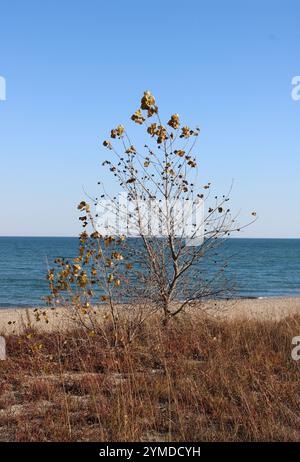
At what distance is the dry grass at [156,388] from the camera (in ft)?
17.9

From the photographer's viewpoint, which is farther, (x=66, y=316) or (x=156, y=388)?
(x=66, y=316)

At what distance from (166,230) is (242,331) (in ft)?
8.01

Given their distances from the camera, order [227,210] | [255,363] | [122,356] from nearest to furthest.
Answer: [255,363], [122,356], [227,210]

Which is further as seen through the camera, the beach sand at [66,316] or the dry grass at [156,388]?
the beach sand at [66,316]

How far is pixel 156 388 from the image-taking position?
21.7ft

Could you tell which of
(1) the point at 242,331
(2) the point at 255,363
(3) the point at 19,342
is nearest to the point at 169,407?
(2) the point at 255,363

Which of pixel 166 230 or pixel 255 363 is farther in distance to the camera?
pixel 166 230

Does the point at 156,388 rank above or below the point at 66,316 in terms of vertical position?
below

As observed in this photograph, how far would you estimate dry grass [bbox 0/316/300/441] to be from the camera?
5449mm

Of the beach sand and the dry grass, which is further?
the beach sand

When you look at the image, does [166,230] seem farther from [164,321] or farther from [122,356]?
[122,356]
